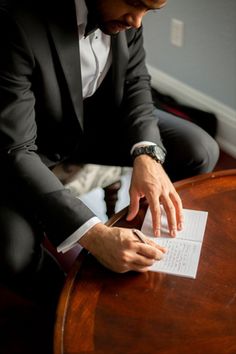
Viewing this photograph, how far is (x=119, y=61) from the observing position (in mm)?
1401

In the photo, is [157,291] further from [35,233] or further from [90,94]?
[90,94]

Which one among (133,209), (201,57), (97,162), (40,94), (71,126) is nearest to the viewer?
(133,209)

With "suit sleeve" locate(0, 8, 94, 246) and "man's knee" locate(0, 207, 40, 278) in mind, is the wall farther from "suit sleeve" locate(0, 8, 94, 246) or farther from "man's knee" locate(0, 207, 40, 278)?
"man's knee" locate(0, 207, 40, 278)

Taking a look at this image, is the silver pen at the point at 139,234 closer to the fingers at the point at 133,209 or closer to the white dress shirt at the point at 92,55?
the fingers at the point at 133,209

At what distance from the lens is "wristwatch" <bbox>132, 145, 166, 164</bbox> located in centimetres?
131

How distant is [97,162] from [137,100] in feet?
0.79

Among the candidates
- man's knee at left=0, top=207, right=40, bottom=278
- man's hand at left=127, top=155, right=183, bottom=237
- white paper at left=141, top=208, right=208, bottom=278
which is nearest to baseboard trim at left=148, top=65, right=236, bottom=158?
man's hand at left=127, top=155, right=183, bottom=237

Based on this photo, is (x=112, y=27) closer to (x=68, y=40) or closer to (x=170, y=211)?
(x=68, y=40)

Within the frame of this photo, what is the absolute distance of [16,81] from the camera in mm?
1186

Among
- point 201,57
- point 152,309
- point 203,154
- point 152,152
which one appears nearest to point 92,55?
point 152,152

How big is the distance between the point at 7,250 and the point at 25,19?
1.74ft

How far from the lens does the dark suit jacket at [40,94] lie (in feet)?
3.71

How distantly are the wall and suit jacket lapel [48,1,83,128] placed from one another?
33.7 inches

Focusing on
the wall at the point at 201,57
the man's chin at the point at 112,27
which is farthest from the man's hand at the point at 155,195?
the wall at the point at 201,57
